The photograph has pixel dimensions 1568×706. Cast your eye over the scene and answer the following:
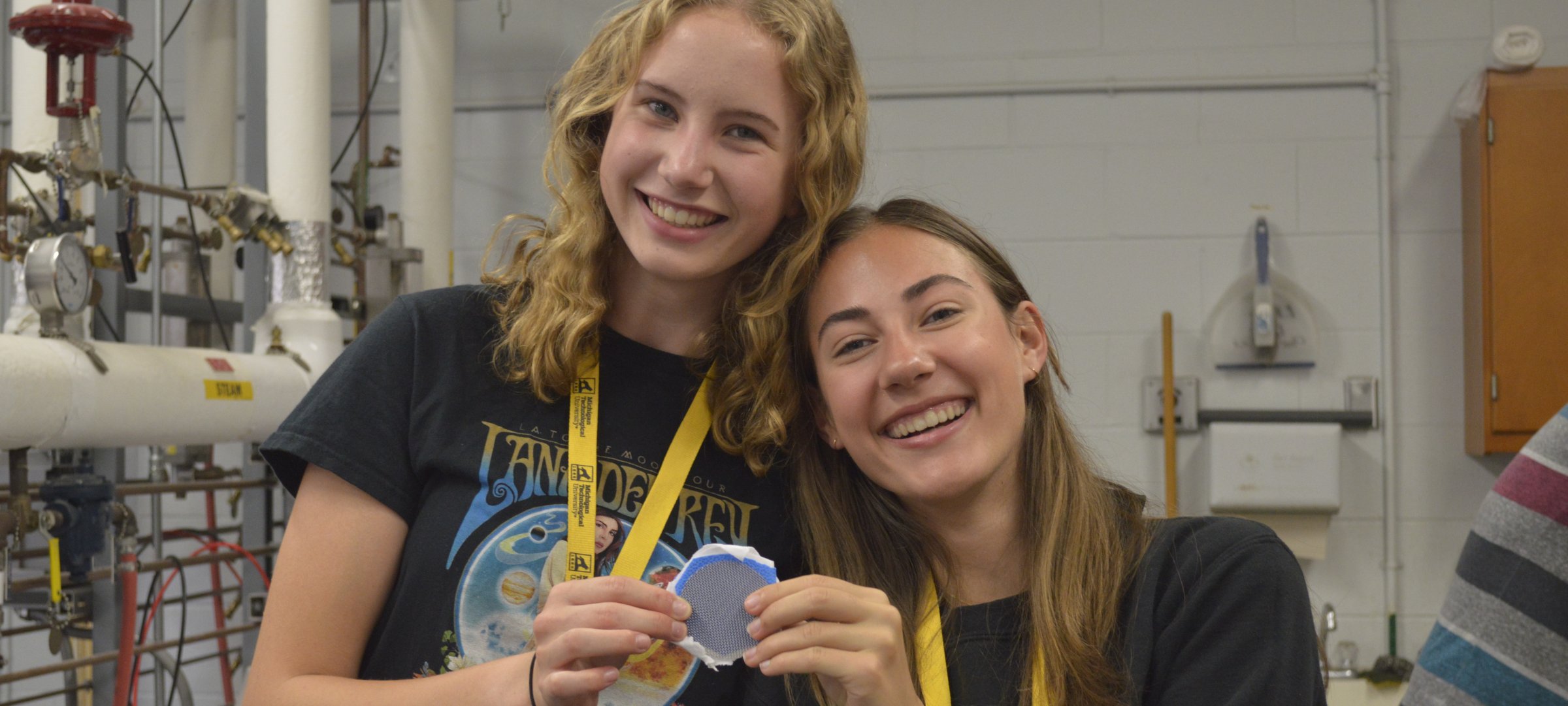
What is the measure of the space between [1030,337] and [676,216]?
439mm

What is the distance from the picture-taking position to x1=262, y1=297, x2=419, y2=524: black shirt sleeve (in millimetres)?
1108

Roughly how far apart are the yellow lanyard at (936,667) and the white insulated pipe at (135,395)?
4.67 feet

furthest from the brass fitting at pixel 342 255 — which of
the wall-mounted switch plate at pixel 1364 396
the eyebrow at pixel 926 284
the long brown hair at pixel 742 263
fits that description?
the wall-mounted switch plate at pixel 1364 396

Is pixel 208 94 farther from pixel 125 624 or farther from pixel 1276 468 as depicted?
pixel 1276 468

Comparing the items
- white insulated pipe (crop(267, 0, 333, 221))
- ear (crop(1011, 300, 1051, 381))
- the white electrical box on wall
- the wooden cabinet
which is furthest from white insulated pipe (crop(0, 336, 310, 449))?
the wooden cabinet

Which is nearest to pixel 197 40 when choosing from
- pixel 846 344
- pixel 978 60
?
pixel 978 60

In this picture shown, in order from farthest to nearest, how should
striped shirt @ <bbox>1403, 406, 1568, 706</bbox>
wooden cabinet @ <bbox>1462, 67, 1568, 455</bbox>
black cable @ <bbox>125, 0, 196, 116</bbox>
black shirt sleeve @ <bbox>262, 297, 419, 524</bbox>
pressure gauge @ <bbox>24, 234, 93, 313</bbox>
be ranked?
1. wooden cabinet @ <bbox>1462, 67, 1568, 455</bbox>
2. black cable @ <bbox>125, 0, 196, 116</bbox>
3. pressure gauge @ <bbox>24, 234, 93, 313</bbox>
4. black shirt sleeve @ <bbox>262, 297, 419, 524</bbox>
5. striped shirt @ <bbox>1403, 406, 1568, 706</bbox>

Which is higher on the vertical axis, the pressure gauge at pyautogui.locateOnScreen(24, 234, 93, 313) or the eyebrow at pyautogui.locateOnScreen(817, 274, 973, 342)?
the pressure gauge at pyautogui.locateOnScreen(24, 234, 93, 313)

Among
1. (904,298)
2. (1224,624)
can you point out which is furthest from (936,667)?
(904,298)

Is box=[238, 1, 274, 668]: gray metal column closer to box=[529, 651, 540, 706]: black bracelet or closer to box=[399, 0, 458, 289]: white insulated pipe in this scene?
box=[399, 0, 458, 289]: white insulated pipe

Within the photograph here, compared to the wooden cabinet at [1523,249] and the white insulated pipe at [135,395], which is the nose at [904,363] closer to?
the white insulated pipe at [135,395]

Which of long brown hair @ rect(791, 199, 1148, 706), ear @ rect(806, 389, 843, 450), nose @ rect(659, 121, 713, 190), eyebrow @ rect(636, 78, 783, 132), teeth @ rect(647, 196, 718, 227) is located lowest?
long brown hair @ rect(791, 199, 1148, 706)

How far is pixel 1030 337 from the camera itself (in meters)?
1.36

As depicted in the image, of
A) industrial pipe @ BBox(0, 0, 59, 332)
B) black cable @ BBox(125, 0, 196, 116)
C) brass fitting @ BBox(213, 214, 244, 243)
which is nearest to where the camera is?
industrial pipe @ BBox(0, 0, 59, 332)
